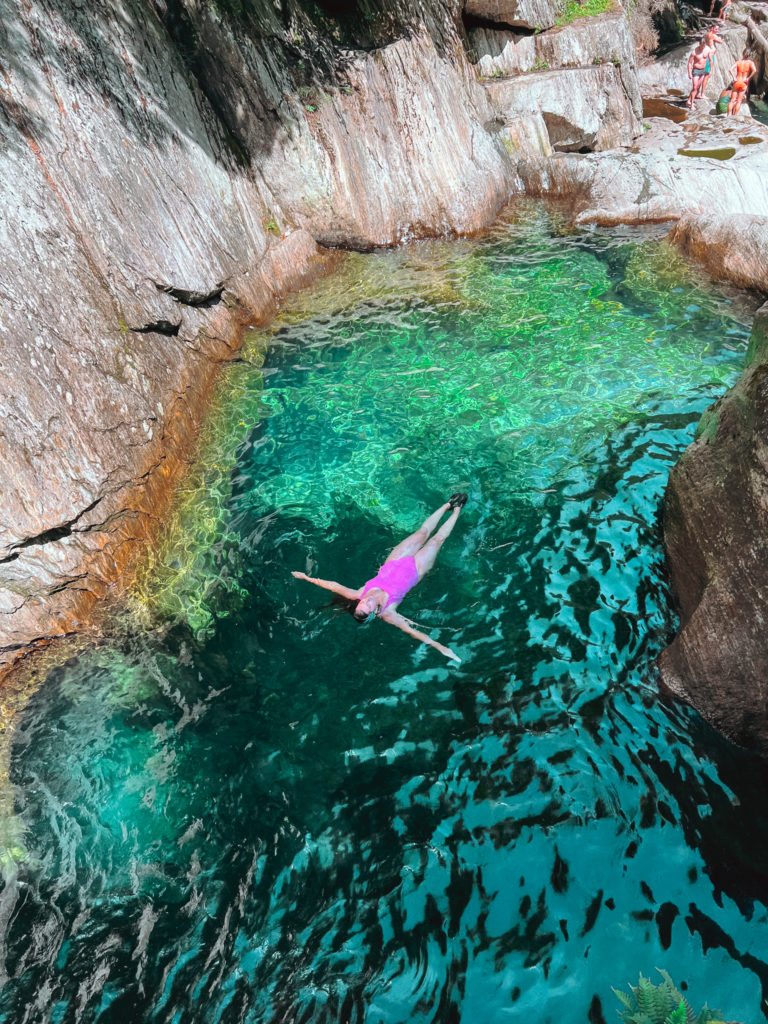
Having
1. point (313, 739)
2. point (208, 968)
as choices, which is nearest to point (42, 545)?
point (313, 739)

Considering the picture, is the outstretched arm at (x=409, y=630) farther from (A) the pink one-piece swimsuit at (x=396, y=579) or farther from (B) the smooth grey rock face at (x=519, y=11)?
(B) the smooth grey rock face at (x=519, y=11)

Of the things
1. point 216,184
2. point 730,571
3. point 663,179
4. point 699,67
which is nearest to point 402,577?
point 730,571

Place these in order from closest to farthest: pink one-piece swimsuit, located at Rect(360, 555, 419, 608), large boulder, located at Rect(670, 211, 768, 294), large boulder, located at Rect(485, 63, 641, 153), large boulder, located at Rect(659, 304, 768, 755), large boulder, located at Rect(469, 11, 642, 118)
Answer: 1. large boulder, located at Rect(659, 304, 768, 755)
2. pink one-piece swimsuit, located at Rect(360, 555, 419, 608)
3. large boulder, located at Rect(670, 211, 768, 294)
4. large boulder, located at Rect(485, 63, 641, 153)
5. large boulder, located at Rect(469, 11, 642, 118)

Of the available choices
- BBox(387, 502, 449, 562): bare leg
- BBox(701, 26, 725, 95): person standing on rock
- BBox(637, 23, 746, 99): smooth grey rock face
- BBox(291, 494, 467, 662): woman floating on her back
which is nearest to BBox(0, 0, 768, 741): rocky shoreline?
BBox(291, 494, 467, 662): woman floating on her back

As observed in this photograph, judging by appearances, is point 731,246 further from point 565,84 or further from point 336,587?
point 336,587

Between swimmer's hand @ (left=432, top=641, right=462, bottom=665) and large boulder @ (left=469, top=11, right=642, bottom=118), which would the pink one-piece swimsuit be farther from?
large boulder @ (left=469, top=11, right=642, bottom=118)
